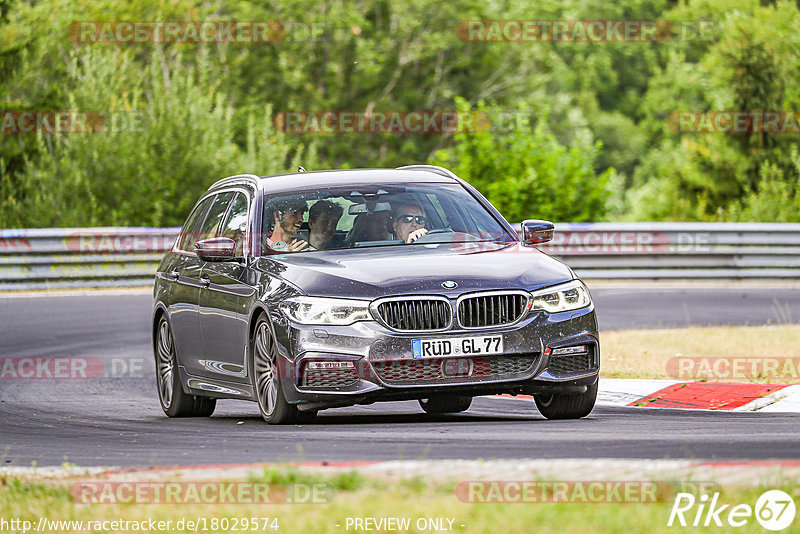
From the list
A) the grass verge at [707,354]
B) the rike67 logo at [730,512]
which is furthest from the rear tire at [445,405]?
the rike67 logo at [730,512]

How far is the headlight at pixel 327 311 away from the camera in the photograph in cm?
923

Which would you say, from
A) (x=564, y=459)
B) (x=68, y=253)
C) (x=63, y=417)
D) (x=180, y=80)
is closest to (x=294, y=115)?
(x=180, y=80)

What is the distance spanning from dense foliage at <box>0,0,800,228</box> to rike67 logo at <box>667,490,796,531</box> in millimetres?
23263

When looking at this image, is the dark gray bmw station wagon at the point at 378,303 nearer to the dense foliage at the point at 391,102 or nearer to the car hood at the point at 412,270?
the car hood at the point at 412,270

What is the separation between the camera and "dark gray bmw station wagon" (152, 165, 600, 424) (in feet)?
30.3

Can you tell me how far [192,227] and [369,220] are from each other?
89.4 inches

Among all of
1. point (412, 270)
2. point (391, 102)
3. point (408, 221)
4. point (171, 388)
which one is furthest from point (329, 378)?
point (391, 102)

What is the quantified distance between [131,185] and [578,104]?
52.5 metres

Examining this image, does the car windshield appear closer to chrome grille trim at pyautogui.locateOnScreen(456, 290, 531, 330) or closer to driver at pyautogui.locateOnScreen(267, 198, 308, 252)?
driver at pyautogui.locateOnScreen(267, 198, 308, 252)

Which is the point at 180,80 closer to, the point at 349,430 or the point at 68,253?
the point at 68,253

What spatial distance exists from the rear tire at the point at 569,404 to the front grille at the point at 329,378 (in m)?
1.52

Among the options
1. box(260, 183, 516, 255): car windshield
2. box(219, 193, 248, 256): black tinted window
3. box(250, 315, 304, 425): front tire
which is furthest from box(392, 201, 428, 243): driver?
box(250, 315, 304, 425): front tire

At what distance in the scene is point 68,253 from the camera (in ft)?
81.9

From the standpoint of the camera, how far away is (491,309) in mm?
9336
